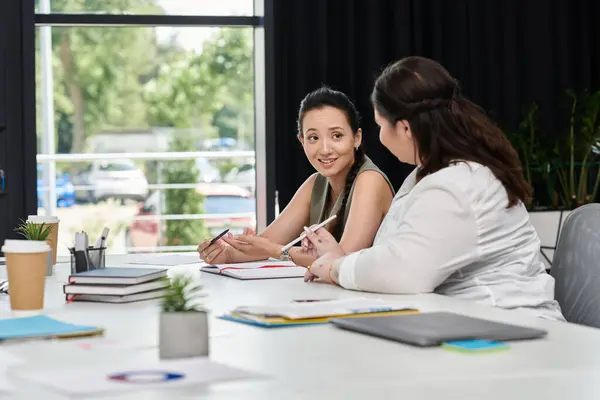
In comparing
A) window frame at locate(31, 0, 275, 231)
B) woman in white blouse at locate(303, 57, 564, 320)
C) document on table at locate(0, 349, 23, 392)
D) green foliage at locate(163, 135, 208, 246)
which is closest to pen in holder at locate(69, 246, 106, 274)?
woman in white blouse at locate(303, 57, 564, 320)

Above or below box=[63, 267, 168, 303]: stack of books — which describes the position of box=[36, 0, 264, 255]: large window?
above

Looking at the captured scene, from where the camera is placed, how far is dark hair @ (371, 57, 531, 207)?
2.22 m

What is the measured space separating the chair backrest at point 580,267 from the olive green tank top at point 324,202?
980 millimetres

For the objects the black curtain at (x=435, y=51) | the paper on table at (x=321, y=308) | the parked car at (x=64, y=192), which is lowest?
the paper on table at (x=321, y=308)

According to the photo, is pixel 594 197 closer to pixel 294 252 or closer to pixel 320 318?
pixel 294 252

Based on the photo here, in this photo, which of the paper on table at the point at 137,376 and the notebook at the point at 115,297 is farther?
the notebook at the point at 115,297

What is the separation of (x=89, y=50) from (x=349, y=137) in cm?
428

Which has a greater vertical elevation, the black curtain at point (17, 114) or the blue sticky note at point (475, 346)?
the black curtain at point (17, 114)

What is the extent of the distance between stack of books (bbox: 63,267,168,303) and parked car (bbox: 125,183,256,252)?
449 cm

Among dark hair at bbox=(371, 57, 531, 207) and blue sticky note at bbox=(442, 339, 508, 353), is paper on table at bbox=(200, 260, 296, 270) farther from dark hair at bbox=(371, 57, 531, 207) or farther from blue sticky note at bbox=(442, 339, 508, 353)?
blue sticky note at bbox=(442, 339, 508, 353)

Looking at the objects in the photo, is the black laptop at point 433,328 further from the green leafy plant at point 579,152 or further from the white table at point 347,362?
the green leafy plant at point 579,152

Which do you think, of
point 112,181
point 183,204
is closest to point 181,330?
point 183,204

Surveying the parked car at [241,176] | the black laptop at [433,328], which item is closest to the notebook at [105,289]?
the black laptop at [433,328]

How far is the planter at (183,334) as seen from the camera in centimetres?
130
